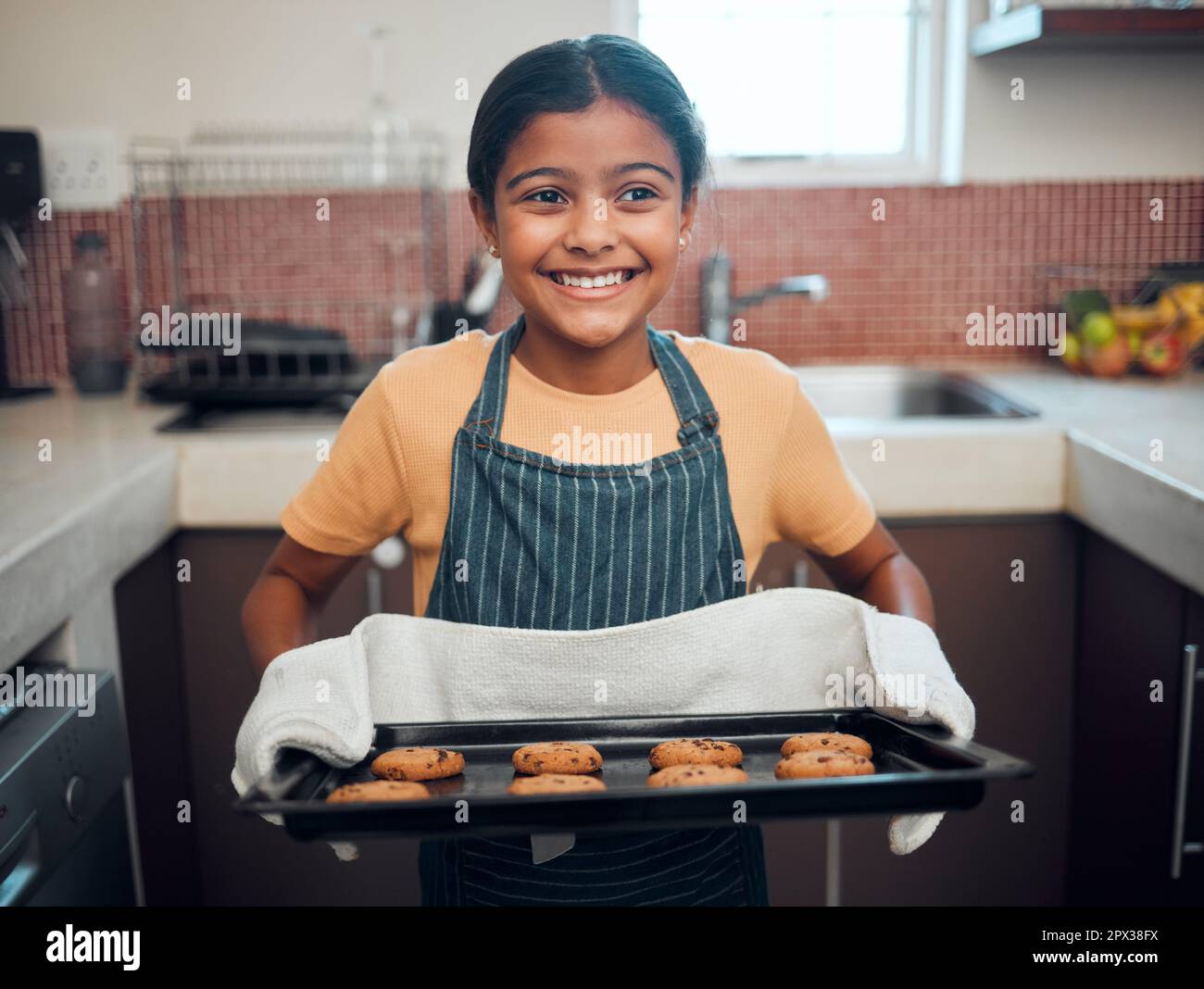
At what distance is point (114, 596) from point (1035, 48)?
1.62 meters

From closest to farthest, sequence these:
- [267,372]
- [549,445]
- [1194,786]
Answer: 1. [549,445]
2. [1194,786]
3. [267,372]

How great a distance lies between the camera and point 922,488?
1.55 meters

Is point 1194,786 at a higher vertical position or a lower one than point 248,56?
lower

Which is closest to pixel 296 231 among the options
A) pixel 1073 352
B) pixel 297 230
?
pixel 297 230

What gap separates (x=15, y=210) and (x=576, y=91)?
1.32 metres

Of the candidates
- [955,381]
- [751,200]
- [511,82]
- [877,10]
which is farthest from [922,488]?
[877,10]

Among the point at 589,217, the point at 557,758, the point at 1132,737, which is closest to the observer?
the point at 557,758

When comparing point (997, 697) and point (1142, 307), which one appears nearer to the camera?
point (997, 697)

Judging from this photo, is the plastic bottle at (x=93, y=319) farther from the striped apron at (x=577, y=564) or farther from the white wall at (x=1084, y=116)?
the white wall at (x=1084, y=116)

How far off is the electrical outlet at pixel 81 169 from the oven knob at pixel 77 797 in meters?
1.22

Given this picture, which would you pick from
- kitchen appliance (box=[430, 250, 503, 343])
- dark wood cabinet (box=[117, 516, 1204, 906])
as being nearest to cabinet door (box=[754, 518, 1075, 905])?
dark wood cabinet (box=[117, 516, 1204, 906])

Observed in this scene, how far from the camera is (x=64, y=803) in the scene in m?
1.04

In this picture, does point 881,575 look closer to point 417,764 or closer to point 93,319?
point 417,764

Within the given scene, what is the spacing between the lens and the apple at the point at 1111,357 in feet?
6.16
